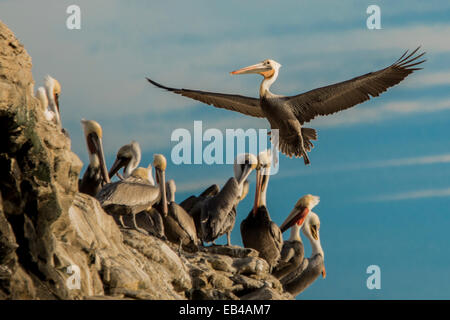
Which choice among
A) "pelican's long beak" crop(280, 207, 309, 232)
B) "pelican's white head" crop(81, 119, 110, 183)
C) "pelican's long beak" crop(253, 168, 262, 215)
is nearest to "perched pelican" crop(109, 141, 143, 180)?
"pelican's white head" crop(81, 119, 110, 183)

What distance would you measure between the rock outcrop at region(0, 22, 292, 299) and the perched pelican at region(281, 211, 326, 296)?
5.06 m

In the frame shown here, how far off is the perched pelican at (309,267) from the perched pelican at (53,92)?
17.1 feet

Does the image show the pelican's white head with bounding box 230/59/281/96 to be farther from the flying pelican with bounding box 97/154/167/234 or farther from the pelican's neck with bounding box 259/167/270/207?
the flying pelican with bounding box 97/154/167/234

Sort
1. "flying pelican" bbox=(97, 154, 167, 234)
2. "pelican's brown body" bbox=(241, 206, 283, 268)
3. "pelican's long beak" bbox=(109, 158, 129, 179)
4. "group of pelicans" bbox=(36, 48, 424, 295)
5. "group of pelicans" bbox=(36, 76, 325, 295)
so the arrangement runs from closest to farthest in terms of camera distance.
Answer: "flying pelican" bbox=(97, 154, 167, 234)
"group of pelicans" bbox=(36, 76, 325, 295)
"group of pelicans" bbox=(36, 48, 424, 295)
"pelican's brown body" bbox=(241, 206, 283, 268)
"pelican's long beak" bbox=(109, 158, 129, 179)

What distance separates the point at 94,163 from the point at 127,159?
111cm

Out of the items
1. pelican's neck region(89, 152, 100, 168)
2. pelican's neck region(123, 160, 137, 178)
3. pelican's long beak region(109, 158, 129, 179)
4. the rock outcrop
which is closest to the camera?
the rock outcrop

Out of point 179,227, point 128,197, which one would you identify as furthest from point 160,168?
point 128,197

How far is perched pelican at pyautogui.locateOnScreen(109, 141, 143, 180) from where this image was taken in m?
15.8

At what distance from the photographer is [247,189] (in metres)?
16.4

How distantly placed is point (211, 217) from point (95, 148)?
2.84m

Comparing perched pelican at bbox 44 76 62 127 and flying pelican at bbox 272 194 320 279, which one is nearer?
flying pelican at bbox 272 194 320 279
